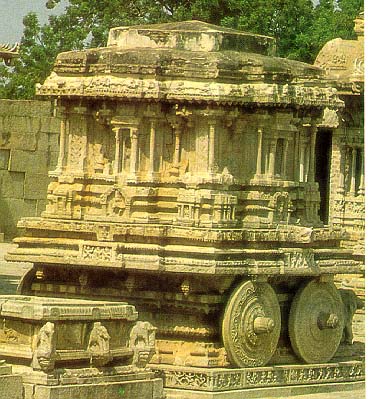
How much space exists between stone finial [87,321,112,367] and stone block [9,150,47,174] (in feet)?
58.4

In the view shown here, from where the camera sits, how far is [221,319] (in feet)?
72.7

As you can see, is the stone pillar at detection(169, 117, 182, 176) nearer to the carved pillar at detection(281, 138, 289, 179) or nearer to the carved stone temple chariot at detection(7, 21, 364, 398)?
the carved stone temple chariot at detection(7, 21, 364, 398)

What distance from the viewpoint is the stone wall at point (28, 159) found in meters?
37.0

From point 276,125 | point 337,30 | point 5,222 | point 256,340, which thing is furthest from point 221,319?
point 337,30

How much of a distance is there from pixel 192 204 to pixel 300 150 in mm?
1743

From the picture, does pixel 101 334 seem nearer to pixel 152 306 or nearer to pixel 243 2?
pixel 152 306

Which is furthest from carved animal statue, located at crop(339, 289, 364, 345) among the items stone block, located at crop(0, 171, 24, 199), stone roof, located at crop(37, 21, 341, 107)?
stone block, located at crop(0, 171, 24, 199)

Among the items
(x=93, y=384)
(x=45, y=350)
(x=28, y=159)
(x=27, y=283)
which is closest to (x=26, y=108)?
(x=28, y=159)

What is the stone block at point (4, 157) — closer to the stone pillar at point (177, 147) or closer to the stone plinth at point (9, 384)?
the stone pillar at point (177, 147)

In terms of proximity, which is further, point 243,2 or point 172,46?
point 243,2

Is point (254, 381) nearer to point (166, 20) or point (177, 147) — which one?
point (177, 147)

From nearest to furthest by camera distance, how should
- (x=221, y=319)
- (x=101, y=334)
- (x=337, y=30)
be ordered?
(x=101, y=334) → (x=221, y=319) → (x=337, y=30)

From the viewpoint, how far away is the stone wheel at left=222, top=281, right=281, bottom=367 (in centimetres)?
2203

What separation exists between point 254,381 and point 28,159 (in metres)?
15.4
